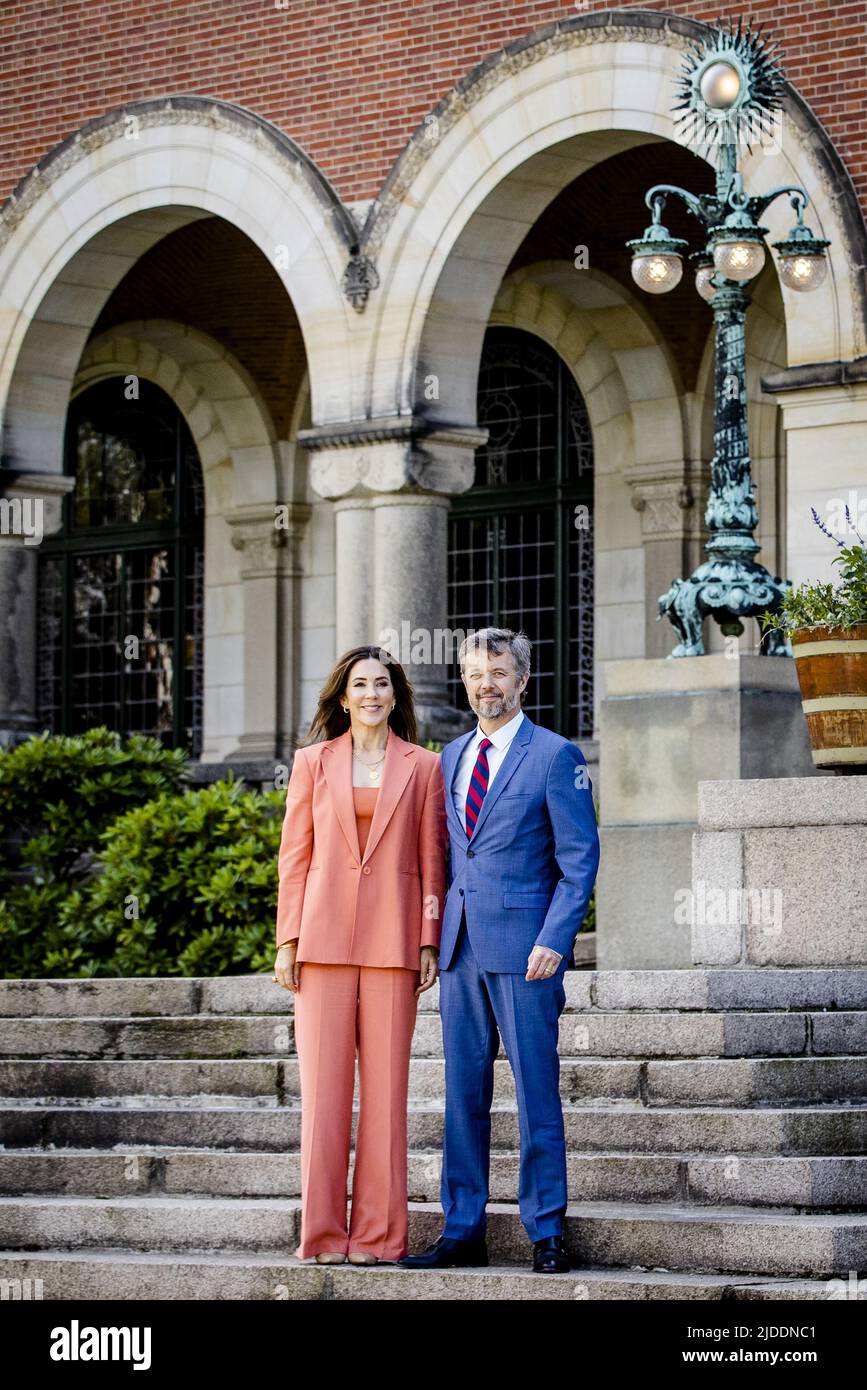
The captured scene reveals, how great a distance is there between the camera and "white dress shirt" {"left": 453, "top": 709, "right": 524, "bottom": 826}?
7.23m

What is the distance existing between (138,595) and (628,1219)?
13426mm

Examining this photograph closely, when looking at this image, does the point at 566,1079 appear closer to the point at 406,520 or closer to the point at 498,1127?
the point at 498,1127

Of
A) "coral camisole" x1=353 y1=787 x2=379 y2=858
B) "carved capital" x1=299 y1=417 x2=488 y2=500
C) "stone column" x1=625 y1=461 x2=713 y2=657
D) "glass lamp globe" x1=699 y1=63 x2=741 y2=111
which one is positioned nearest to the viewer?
"coral camisole" x1=353 y1=787 x2=379 y2=858

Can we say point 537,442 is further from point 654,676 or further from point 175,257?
point 654,676

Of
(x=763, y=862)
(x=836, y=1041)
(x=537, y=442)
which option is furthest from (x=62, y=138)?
(x=836, y=1041)

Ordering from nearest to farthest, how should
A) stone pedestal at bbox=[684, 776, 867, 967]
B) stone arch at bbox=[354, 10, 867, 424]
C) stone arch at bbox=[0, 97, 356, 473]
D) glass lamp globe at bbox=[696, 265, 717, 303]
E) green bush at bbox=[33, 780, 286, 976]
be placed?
stone pedestal at bbox=[684, 776, 867, 967] → glass lamp globe at bbox=[696, 265, 717, 303] → green bush at bbox=[33, 780, 286, 976] → stone arch at bbox=[354, 10, 867, 424] → stone arch at bbox=[0, 97, 356, 473]

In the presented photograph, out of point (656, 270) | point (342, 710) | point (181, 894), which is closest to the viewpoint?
point (342, 710)

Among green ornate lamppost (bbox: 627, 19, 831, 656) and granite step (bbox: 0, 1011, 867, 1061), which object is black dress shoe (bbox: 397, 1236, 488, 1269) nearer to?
granite step (bbox: 0, 1011, 867, 1061)

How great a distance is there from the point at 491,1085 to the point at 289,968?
685mm

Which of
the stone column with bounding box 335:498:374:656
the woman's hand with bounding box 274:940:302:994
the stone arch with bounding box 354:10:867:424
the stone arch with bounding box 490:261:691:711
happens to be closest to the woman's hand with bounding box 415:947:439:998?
the woman's hand with bounding box 274:940:302:994

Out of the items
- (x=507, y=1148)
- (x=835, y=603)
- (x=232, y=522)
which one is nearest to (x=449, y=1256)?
(x=507, y=1148)

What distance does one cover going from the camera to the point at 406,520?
1429cm

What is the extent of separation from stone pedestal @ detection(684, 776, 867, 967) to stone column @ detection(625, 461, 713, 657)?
7.61 metres

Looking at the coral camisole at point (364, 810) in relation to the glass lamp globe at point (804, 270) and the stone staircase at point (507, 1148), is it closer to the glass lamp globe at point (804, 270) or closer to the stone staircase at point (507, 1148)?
the stone staircase at point (507, 1148)
